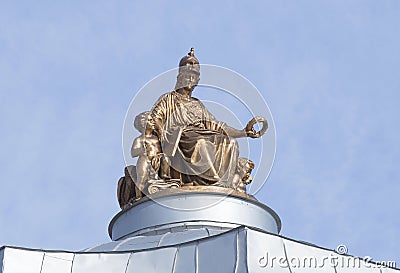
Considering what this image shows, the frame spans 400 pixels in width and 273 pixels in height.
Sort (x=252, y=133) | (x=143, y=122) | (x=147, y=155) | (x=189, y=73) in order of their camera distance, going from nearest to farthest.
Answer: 1. (x=147, y=155)
2. (x=143, y=122)
3. (x=252, y=133)
4. (x=189, y=73)

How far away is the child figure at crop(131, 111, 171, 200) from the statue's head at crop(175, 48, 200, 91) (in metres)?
1.20

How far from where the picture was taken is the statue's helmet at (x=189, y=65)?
92.1 ft

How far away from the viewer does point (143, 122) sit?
1067 inches

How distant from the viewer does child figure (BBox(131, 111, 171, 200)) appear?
26.2 metres

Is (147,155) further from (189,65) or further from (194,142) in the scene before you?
(189,65)

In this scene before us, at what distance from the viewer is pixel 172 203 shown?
25.7 metres

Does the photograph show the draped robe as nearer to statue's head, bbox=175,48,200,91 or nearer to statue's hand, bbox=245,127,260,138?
statue's head, bbox=175,48,200,91

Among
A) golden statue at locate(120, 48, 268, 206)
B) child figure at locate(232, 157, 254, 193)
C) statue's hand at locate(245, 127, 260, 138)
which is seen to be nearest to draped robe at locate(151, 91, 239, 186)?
golden statue at locate(120, 48, 268, 206)

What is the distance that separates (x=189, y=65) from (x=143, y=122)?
173 centimetres

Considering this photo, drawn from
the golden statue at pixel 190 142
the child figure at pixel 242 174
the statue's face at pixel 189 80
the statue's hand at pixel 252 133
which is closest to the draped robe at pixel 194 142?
the golden statue at pixel 190 142

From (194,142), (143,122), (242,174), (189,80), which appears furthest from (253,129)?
(143,122)

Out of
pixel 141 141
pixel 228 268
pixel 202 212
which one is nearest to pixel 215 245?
pixel 228 268

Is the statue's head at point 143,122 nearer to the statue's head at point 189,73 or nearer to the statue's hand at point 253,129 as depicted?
the statue's head at point 189,73

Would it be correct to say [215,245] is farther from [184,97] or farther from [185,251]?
[184,97]
